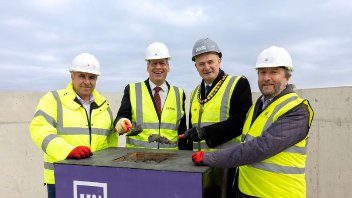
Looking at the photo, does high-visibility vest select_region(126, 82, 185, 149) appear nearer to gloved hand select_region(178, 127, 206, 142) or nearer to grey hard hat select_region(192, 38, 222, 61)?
gloved hand select_region(178, 127, 206, 142)

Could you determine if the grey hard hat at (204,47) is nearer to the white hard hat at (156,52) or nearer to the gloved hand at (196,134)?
the white hard hat at (156,52)

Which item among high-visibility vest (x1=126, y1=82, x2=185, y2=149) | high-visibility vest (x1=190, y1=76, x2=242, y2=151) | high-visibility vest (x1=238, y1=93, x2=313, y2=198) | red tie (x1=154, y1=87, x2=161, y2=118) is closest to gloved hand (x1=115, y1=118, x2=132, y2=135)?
high-visibility vest (x1=126, y1=82, x2=185, y2=149)

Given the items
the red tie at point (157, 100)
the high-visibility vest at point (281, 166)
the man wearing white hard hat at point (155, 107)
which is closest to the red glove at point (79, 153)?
the man wearing white hard hat at point (155, 107)

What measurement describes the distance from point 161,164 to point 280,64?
100 cm

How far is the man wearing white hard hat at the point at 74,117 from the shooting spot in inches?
94.0

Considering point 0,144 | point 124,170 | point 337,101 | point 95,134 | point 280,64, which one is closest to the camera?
point 124,170

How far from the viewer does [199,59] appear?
2.71m

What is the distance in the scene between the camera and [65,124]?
2.49 metres

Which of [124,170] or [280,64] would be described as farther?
[280,64]

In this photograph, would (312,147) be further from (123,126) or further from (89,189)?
(89,189)

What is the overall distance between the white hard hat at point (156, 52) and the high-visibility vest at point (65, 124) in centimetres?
62

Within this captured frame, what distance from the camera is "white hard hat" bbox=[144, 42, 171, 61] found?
2947 millimetres

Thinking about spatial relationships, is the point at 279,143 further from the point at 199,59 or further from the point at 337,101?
the point at 337,101

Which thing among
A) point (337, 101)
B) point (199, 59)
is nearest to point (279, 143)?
point (199, 59)
